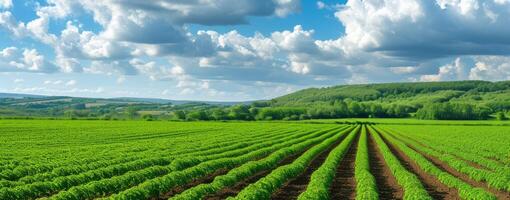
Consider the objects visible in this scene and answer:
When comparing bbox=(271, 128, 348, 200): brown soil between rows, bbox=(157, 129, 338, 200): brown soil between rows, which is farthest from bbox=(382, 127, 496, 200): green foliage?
bbox=(157, 129, 338, 200): brown soil between rows

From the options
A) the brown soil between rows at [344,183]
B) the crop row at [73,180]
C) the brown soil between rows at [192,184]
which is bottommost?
the brown soil between rows at [192,184]

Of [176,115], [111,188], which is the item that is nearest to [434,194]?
[111,188]

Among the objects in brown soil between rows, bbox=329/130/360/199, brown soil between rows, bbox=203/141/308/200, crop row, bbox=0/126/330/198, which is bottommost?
brown soil between rows, bbox=203/141/308/200

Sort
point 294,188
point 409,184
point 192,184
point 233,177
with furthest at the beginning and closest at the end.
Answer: point 192,184, point 233,177, point 294,188, point 409,184

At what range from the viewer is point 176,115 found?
178 m

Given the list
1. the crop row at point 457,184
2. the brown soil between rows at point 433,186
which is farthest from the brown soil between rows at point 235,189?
the crop row at point 457,184

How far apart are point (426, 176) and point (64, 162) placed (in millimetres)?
19930

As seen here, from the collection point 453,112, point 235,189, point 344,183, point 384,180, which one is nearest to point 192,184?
point 235,189

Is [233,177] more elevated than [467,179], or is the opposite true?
[233,177]

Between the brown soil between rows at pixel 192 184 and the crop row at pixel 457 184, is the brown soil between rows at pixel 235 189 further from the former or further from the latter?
the crop row at pixel 457 184

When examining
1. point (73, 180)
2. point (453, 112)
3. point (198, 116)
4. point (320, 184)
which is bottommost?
point (198, 116)

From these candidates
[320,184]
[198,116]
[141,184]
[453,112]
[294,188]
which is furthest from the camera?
[453,112]

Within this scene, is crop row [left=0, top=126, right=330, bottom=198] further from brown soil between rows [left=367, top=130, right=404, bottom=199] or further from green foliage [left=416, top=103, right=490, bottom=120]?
green foliage [left=416, top=103, right=490, bottom=120]

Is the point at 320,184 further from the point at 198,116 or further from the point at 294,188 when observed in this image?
the point at 198,116
